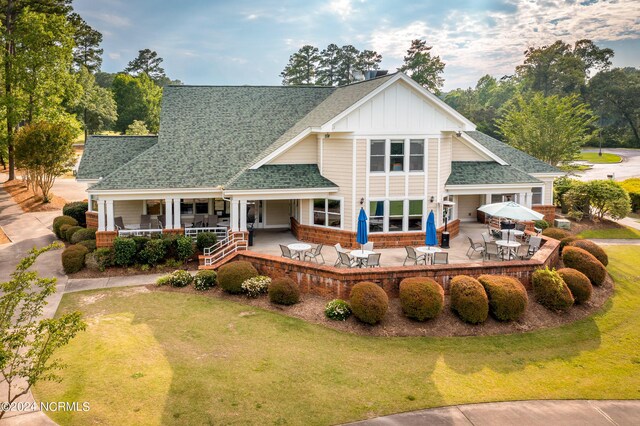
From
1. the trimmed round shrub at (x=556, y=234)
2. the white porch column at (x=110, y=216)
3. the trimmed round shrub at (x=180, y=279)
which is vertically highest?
the white porch column at (x=110, y=216)

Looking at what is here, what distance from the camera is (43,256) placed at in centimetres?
2398

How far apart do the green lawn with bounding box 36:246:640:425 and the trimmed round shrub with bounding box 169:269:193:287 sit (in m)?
1.54

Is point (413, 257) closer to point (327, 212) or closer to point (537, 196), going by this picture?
point (327, 212)

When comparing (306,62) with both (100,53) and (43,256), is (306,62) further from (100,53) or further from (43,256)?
(43,256)

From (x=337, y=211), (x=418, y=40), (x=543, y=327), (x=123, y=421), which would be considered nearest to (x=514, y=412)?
(x=543, y=327)

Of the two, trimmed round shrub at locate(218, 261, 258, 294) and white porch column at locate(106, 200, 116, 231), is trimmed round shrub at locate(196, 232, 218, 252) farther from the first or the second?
white porch column at locate(106, 200, 116, 231)

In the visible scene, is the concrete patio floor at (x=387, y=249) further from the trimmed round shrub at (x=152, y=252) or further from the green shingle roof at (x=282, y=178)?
the trimmed round shrub at (x=152, y=252)

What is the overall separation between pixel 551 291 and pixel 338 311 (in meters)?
8.04

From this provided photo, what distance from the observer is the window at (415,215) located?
875 inches

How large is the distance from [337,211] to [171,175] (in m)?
8.63

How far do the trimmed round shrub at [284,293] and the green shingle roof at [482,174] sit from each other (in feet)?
36.2

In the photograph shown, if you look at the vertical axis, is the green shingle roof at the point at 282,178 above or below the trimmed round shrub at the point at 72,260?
above

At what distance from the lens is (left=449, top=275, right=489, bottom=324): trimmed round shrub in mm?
15328

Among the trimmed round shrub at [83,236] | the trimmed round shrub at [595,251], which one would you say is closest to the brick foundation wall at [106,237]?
the trimmed round shrub at [83,236]
